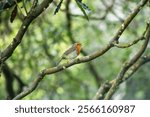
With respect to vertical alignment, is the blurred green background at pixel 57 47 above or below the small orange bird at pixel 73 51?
below

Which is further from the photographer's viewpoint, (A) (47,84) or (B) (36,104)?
(A) (47,84)

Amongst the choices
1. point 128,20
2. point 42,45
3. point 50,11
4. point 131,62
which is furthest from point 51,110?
point 50,11

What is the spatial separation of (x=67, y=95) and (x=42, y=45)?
2.53 m

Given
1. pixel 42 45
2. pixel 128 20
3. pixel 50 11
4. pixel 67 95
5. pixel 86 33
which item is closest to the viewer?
pixel 128 20

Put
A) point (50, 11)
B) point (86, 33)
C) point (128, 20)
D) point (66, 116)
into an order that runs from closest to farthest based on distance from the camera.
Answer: point (128, 20) < point (66, 116) < point (50, 11) < point (86, 33)

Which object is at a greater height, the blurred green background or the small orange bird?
the small orange bird

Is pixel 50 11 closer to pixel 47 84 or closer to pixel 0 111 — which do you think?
pixel 47 84

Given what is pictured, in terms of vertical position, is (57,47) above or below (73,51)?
below

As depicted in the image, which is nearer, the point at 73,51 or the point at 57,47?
the point at 73,51

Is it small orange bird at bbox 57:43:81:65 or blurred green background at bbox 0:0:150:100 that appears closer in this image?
small orange bird at bbox 57:43:81:65

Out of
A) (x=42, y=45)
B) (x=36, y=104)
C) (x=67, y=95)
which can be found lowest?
(x=67, y=95)

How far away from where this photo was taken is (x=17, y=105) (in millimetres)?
2777

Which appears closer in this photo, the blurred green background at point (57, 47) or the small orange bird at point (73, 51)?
the small orange bird at point (73, 51)

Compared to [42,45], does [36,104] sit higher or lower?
higher
